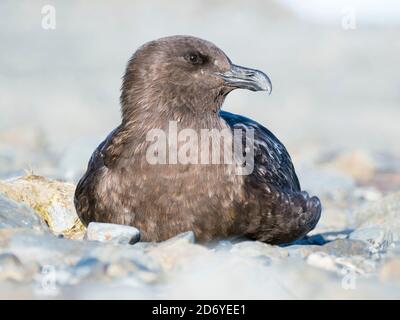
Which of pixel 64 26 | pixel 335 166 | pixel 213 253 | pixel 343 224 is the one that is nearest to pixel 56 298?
pixel 213 253

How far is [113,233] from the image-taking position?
719 cm

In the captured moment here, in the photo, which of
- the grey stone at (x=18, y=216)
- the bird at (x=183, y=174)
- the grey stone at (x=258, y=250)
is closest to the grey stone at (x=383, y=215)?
the bird at (x=183, y=174)

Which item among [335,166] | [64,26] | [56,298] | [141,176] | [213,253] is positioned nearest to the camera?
[56,298]

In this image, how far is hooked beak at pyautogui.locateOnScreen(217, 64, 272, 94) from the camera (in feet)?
25.7

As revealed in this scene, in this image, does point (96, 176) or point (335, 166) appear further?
point (335, 166)

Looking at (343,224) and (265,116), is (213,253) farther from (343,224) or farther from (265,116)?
(265,116)

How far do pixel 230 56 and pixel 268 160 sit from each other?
44.5 ft

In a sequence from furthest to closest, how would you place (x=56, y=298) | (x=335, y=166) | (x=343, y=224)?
(x=335, y=166), (x=343, y=224), (x=56, y=298)

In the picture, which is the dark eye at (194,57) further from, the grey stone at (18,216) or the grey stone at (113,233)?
the grey stone at (18,216)

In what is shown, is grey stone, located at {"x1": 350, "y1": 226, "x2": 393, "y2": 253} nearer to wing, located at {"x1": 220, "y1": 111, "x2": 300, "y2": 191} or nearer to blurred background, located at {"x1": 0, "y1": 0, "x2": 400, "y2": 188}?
wing, located at {"x1": 220, "y1": 111, "x2": 300, "y2": 191}

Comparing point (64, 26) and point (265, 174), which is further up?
point (64, 26)

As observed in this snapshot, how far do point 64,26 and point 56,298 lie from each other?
1900 centimetres

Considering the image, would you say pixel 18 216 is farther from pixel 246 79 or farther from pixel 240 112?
pixel 240 112
